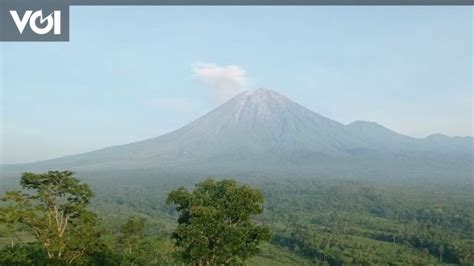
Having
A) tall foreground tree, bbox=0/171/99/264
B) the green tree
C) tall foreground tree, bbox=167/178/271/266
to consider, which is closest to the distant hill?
the green tree

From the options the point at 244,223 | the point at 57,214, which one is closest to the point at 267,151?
the point at 244,223

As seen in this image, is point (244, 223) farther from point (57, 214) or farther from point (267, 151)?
Answer: point (267, 151)

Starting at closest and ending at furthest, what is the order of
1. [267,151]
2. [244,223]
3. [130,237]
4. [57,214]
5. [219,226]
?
[57,214] → [219,226] → [244,223] → [130,237] → [267,151]

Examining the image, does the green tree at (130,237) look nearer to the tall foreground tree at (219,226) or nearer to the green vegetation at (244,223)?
the green vegetation at (244,223)

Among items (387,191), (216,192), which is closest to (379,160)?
(387,191)

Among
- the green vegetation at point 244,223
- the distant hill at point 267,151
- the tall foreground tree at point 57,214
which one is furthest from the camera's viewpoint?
the distant hill at point 267,151

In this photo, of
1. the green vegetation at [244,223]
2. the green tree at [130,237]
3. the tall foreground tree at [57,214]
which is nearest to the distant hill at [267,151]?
the green vegetation at [244,223]

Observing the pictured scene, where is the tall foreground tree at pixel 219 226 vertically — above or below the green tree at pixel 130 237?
above

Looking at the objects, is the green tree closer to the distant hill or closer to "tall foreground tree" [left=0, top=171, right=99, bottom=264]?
"tall foreground tree" [left=0, top=171, right=99, bottom=264]
